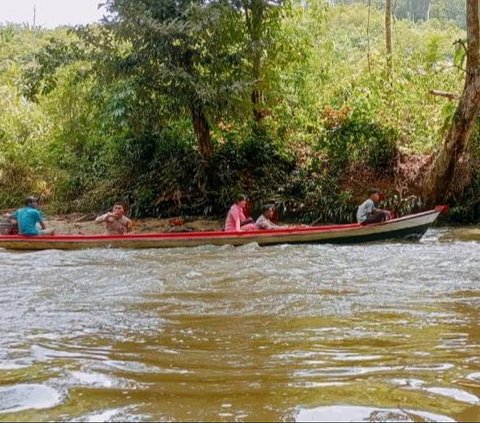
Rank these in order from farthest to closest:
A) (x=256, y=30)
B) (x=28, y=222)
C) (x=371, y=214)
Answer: (x=256, y=30) < (x=28, y=222) < (x=371, y=214)

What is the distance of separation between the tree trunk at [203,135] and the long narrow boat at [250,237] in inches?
181

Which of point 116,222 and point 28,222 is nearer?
point 28,222

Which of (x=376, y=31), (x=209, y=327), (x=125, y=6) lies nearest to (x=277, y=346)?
(x=209, y=327)

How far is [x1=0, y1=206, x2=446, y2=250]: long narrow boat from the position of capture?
1022 centimetres

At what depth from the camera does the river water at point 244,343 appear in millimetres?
2439

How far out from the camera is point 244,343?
3734 mm

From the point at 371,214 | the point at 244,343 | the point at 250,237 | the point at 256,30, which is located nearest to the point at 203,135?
the point at 256,30

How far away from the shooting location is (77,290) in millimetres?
6137

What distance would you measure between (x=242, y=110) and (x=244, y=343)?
35.1 ft

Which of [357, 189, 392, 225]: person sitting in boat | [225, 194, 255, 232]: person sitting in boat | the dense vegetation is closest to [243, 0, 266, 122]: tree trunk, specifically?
the dense vegetation

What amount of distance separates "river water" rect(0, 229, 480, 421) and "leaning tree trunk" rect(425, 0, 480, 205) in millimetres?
5668

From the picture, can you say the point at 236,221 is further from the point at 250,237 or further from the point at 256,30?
the point at 256,30

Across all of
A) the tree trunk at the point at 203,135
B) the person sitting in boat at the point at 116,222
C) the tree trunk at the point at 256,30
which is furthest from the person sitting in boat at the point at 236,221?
the tree trunk at the point at 256,30

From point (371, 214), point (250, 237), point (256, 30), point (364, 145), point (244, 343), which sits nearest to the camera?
point (244, 343)
